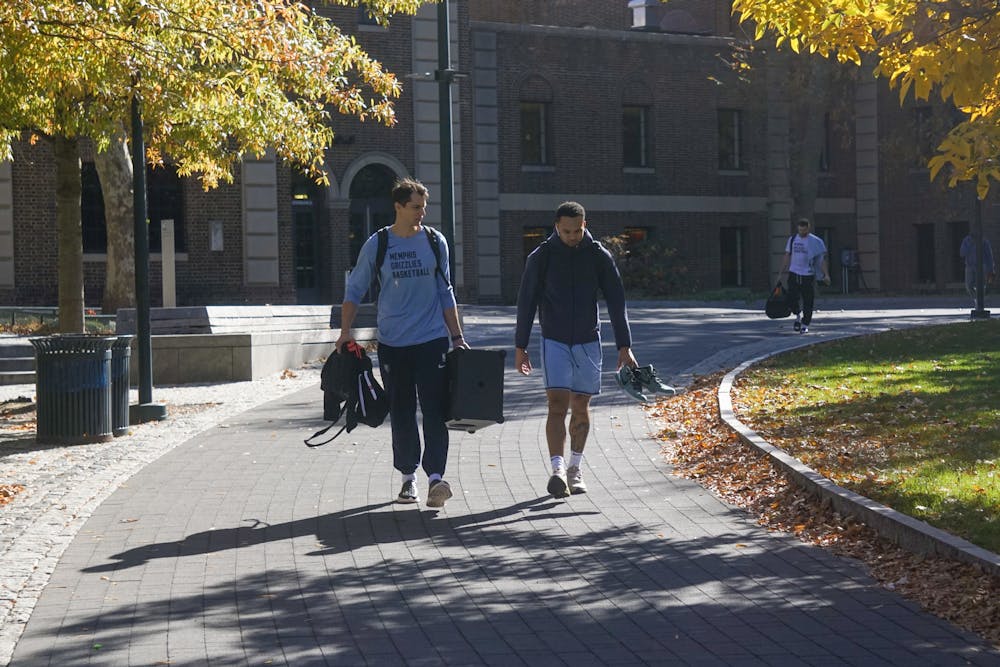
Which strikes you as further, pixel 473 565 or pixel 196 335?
pixel 196 335

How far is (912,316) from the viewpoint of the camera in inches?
1094

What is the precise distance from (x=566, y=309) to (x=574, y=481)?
45.5 inches

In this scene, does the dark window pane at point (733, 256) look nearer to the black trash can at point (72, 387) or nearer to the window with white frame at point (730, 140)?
the window with white frame at point (730, 140)

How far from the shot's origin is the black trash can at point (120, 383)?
12648mm

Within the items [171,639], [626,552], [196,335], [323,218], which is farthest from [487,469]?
[323,218]

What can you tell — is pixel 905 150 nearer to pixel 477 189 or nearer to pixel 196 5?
pixel 477 189

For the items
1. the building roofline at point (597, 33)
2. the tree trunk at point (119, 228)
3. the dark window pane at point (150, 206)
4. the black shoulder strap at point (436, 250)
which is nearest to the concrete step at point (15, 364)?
the tree trunk at point (119, 228)

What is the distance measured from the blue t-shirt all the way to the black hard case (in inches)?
9.8

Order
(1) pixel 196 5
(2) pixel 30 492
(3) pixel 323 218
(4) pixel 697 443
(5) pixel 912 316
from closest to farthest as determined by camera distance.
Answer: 1. (2) pixel 30 492
2. (4) pixel 697 443
3. (1) pixel 196 5
4. (5) pixel 912 316
5. (3) pixel 323 218

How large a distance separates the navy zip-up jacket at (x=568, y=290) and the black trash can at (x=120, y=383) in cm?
477

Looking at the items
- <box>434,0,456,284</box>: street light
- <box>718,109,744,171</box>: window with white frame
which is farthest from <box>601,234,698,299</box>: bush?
<box>434,0,456,284</box>: street light

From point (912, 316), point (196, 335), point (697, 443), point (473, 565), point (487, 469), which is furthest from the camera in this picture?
point (912, 316)

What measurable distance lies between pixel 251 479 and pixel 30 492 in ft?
4.86

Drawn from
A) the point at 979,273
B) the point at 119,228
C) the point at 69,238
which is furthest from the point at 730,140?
the point at 69,238
